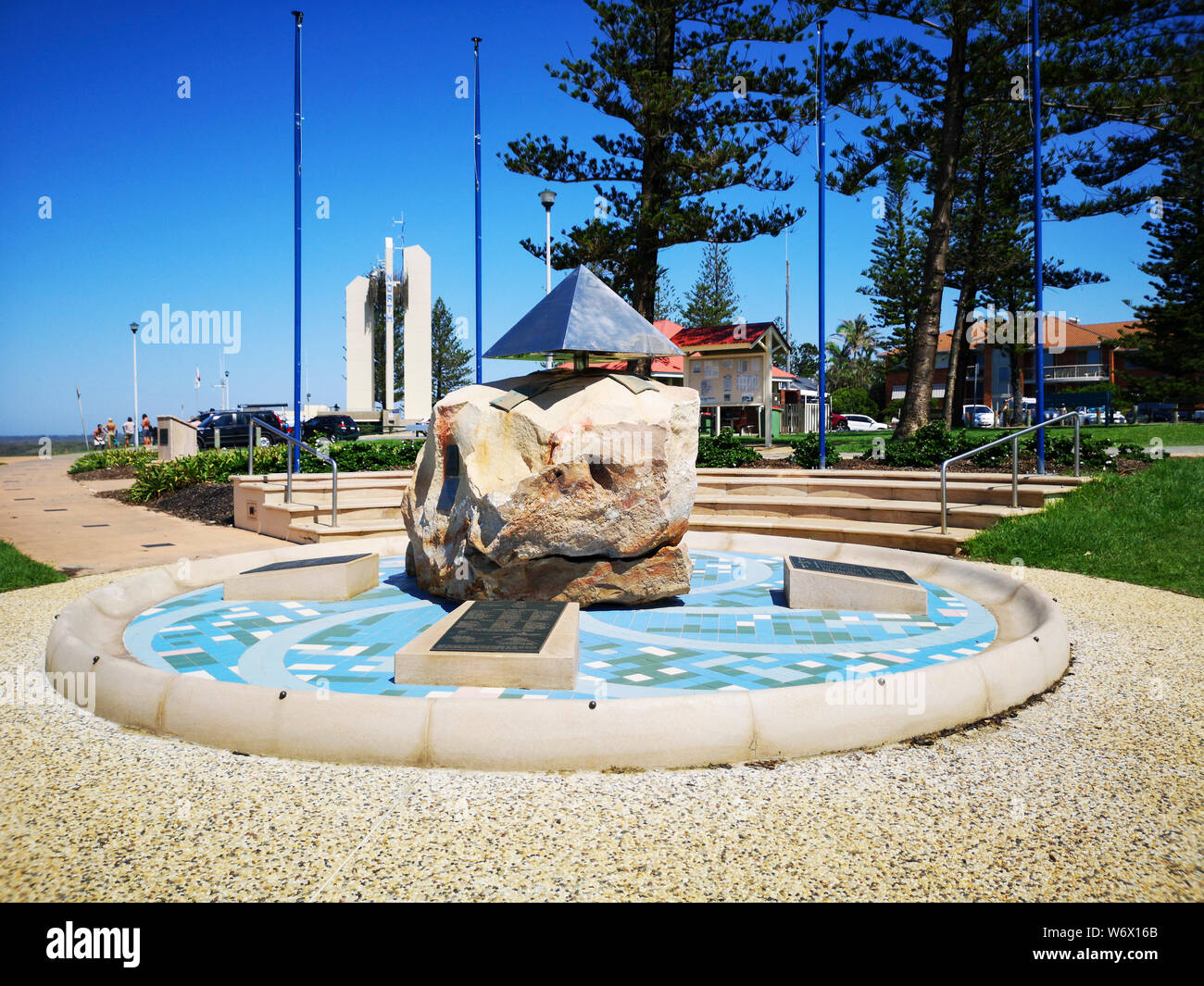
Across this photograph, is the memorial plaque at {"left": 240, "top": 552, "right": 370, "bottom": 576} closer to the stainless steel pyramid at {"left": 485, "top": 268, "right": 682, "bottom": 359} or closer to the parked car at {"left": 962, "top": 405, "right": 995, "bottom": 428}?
the stainless steel pyramid at {"left": 485, "top": 268, "right": 682, "bottom": 359}

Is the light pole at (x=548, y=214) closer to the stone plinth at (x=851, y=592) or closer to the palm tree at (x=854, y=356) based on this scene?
the stone plinth at (x=851, y=592)

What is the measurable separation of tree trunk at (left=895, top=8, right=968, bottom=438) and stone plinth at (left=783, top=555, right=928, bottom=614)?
40.1 ft

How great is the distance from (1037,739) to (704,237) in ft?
50.9

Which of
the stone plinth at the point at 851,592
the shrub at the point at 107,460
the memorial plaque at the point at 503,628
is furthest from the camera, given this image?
the shrub at the point at 107,460

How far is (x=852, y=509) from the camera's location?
1157cm

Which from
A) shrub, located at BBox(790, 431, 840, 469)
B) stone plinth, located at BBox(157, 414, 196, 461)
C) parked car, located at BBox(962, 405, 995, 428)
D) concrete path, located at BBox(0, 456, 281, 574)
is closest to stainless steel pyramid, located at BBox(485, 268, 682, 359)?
concrete path, located at BBox(0, 456, 281, 574)

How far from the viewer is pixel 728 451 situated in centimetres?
1566

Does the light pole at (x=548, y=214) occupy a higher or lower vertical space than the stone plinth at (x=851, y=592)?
higher

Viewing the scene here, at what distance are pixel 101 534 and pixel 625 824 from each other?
12531 millimetres

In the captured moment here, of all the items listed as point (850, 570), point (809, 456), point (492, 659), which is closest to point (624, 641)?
point (492, 659)

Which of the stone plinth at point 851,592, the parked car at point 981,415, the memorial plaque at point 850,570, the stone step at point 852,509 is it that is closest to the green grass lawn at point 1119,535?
the stone step at point 852,509

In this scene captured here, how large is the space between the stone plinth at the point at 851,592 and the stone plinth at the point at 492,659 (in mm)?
2565

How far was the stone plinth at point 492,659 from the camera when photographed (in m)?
4.64
